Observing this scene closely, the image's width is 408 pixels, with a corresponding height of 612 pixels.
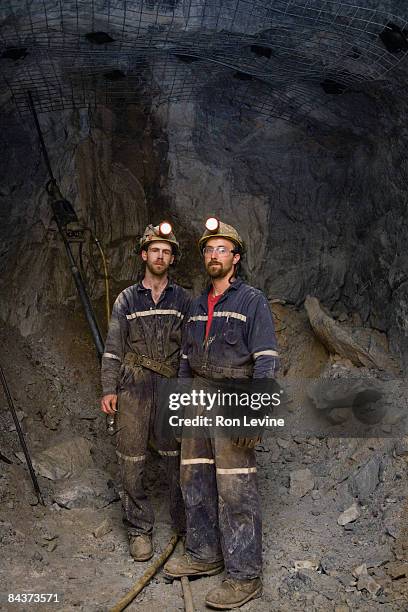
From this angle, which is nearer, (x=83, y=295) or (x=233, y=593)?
(x=233, y=593)

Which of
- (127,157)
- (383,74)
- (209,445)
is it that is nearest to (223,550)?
(209,445)

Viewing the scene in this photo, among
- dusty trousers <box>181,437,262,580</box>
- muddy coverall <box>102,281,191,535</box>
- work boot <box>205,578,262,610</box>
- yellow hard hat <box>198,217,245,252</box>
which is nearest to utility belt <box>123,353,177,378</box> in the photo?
muddy coverall <box>102,281,191,535</box>

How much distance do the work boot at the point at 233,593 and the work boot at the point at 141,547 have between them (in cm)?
67

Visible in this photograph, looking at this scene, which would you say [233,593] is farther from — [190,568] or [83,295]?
[83,295]

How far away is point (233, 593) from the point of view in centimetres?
352

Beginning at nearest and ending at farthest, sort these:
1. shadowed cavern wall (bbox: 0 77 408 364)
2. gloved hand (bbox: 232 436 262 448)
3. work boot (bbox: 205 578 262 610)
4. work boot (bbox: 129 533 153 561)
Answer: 1. work boot (bbox: 205 578 262 610)
2. gloved hand (bbox: 232 436 262 448)
3. work boot (bbox: 129 533 153 561)
4. shadowed cavern wall (bbox: 0 77 408 364)

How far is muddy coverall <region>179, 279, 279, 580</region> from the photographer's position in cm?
363

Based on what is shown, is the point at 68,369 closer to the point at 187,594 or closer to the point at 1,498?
the point at 1,498

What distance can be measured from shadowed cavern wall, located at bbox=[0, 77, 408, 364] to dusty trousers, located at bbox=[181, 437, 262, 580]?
2.31 metres

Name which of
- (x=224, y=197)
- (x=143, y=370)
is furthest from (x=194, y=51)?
(x=143, y=370)

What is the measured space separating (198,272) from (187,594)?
3.49 m

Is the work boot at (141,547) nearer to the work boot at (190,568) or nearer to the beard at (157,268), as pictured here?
the work boot at (190,568)

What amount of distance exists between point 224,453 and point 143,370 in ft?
2.84

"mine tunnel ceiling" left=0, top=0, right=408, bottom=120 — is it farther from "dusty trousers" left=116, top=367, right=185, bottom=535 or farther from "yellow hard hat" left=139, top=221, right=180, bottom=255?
"dusty trousers" left=116, top=367, right=185, bottom=535
